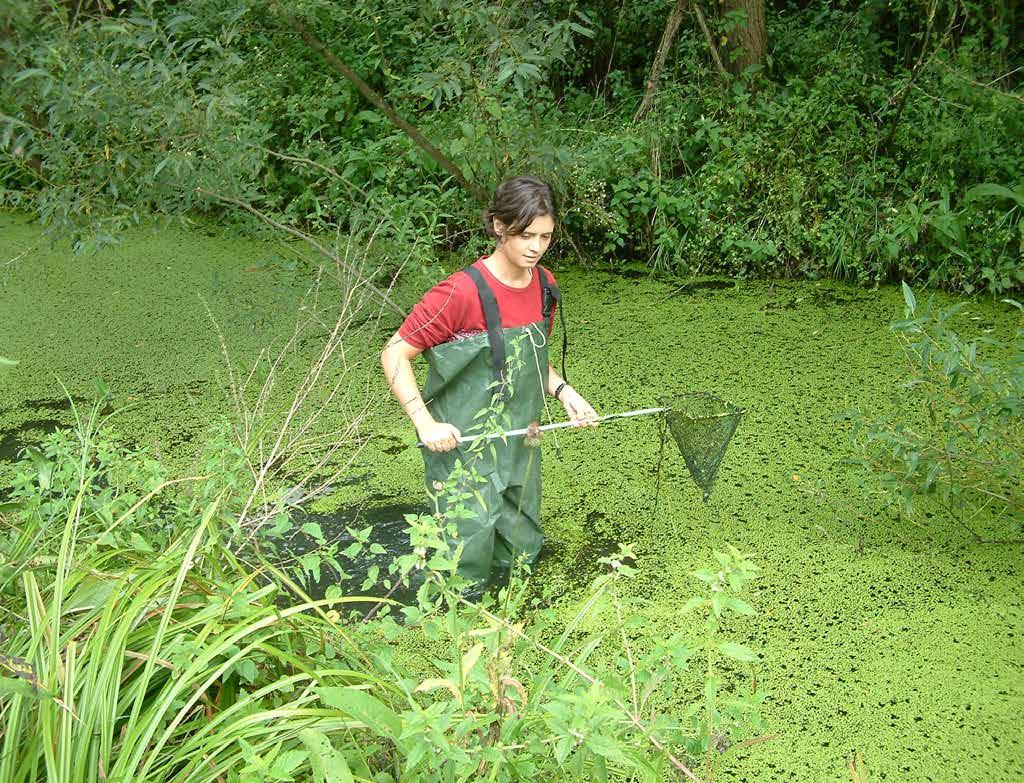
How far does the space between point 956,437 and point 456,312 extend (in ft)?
4.32

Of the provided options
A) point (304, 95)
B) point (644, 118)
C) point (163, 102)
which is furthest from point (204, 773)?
point (304, 95)

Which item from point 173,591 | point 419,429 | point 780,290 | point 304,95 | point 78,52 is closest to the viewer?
point 173,591

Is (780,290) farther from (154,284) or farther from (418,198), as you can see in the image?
(154,284)

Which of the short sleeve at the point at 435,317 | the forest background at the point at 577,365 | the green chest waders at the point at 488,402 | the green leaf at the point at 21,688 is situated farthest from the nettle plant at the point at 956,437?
the green leaf at the point at 21,688

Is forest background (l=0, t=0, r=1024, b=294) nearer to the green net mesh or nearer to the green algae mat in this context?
the green algae mat

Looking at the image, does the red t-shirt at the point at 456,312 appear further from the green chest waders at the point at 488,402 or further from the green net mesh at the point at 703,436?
the green net mesh at the point at 703,436

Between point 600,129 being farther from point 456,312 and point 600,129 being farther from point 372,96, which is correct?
point 456,312

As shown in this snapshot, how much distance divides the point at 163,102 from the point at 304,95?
2.79 metres

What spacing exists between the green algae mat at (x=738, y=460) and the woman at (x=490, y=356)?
14 cm

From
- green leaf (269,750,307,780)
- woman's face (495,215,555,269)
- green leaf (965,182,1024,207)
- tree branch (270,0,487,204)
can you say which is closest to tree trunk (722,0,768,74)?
green leaf (965,182,1024,207)

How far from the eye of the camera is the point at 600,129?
5086 mm

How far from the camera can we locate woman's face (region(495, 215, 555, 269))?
222 centimetres

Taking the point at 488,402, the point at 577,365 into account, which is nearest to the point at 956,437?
the point at 488,402

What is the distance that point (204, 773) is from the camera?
4.55ft
